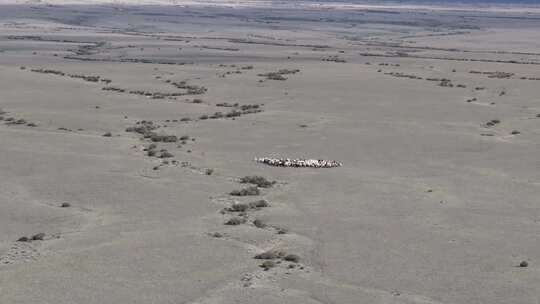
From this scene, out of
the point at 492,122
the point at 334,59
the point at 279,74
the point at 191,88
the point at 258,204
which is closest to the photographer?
the point at 258,204

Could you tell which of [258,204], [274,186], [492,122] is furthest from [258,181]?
[492,122]

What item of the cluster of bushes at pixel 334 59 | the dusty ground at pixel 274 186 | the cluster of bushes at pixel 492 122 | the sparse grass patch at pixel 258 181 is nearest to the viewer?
the dusty ground at pixel 274 186

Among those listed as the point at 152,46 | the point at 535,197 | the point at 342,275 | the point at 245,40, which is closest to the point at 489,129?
the point at 535,197

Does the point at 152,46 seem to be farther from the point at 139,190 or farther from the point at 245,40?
the point at 139,190

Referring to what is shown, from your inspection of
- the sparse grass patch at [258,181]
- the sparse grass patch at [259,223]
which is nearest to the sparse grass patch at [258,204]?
the sparse grass patch at [259,223]

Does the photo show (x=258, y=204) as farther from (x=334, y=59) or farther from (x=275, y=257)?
(x=334, y=59)

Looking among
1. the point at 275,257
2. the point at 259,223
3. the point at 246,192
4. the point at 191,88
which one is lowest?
the point at 191,88

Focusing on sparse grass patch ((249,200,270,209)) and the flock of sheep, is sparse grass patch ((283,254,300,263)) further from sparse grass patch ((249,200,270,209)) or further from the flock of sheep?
the flock of sheep

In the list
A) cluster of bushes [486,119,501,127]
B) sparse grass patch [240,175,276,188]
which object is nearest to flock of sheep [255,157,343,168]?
sparse grass patch [240,175,276,188]

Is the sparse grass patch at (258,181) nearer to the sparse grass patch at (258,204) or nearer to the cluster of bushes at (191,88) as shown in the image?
the sparse grass patch at (258,204)
